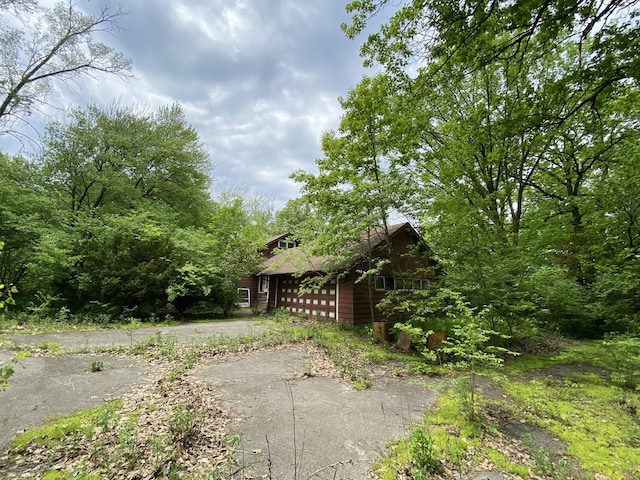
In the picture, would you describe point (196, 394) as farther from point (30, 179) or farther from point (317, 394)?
point (30, 179)

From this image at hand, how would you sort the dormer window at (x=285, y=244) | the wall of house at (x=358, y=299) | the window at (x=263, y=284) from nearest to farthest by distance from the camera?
the wall of house at (x=358, y=299) < the window at (x=263, y=284) < the dormer window at (x=285, y=244)

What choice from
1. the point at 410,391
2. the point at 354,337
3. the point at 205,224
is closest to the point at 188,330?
the point at 354,337

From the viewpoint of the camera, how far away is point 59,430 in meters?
3.25

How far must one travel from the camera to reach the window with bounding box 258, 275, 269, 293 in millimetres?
17669

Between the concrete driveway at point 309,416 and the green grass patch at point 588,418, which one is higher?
the concrete driveway at point 309,416

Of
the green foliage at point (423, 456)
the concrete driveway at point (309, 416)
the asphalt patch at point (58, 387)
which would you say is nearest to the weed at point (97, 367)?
the asphalt patch at point (58, 387)

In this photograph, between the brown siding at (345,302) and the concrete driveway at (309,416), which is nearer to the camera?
the concrete driveway at (309,416)

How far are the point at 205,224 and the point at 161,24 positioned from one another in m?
13.8

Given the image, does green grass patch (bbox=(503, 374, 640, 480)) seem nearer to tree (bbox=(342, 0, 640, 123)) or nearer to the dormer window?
tree (bbox=(342, 0, 640, 123))

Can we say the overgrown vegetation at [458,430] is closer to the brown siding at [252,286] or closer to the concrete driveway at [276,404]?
the concrete driveway at [276,404]

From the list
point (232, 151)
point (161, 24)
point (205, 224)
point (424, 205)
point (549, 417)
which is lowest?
point (549, 417)

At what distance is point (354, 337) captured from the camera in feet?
32.6

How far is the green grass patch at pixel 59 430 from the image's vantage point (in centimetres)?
306

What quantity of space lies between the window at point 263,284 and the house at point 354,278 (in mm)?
694
